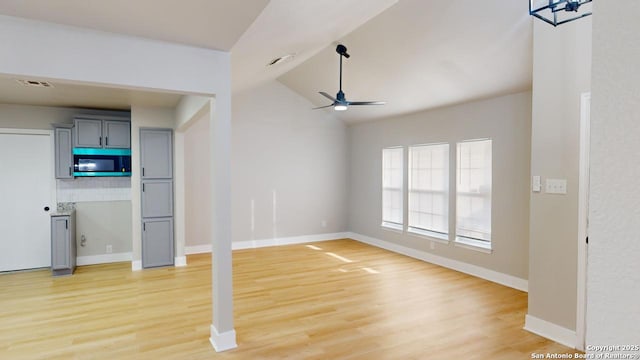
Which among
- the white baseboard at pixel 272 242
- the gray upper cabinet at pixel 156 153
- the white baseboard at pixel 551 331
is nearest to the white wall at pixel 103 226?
the gray upper cabinet at pixel 156 153

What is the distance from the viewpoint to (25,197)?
5.56m

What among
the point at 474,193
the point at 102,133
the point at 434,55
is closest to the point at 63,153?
the point at 102,133

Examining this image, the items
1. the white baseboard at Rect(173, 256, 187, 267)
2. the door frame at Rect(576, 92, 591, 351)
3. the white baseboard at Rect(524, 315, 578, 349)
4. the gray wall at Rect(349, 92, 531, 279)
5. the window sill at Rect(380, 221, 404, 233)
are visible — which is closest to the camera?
the door frame at Rect(576, 92, 591, 351)

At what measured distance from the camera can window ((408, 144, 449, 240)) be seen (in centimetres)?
597

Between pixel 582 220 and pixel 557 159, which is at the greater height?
pixel 557 159

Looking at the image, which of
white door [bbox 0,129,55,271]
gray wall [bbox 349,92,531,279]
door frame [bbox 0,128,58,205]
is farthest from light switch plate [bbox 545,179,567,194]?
white door [bbox 0,129,55,271]

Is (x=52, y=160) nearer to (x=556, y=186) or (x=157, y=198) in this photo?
(x=157, y=198)

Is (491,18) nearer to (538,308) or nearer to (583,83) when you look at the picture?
(583,83)

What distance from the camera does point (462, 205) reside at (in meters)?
5.65

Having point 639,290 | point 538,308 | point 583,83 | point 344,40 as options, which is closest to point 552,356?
point 538,308

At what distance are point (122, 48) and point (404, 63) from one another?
3590 millimetres

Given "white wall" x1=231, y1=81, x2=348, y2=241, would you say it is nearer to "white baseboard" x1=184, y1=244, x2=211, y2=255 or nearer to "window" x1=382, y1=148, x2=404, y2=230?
"white baseboard" x1=184, y1=244, x2=211, y2=255

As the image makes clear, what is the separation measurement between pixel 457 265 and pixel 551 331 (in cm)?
233

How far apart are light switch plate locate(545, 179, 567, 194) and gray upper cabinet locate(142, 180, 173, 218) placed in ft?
17.3
